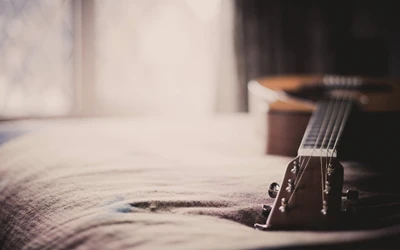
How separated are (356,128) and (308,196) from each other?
1.62 feet

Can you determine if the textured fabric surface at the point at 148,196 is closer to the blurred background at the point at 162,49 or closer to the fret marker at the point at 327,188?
the fret marker at the point at 327,188

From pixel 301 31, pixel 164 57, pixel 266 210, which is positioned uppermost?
pixel 301 31

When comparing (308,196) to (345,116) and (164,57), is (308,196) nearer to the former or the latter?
(345,116)

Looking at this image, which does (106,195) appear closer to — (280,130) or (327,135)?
(327,135)

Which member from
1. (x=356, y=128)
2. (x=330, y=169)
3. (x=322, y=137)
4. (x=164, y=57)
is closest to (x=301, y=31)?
(x=164, y=57)

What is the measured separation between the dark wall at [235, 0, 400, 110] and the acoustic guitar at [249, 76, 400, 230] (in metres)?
1.36

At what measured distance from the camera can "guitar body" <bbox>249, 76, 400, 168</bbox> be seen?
39.3 inches

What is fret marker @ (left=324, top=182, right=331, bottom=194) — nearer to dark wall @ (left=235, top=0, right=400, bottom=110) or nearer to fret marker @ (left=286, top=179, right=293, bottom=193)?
fret marker @ (left=286, top=179, right=293, bottom=193)

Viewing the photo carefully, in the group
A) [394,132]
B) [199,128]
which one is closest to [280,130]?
[394,132]

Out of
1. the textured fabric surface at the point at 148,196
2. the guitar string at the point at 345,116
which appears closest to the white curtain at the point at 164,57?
the guitar string at the point at 345,116

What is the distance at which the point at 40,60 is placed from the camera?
113 inches

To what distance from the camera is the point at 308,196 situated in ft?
1.94

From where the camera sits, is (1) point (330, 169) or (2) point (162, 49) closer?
(1) point (330, 169)

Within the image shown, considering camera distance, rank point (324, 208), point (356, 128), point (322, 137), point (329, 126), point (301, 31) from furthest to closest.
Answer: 1. point (301, 31)
2. point (356, 128)
3. point (329, 126)
4. point (322, 137)
5. point (324, 208)
